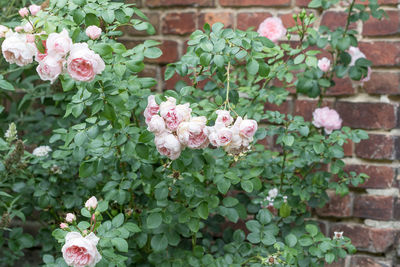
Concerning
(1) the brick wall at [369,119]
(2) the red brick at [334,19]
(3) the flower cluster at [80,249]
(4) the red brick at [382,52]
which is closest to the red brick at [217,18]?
(1) the brick wall at [369,119]

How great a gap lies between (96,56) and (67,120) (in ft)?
2.29

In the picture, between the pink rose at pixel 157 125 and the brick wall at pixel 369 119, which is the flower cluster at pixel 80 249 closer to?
the pink rose at pixel 157 125

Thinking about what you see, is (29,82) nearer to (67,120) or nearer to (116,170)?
(67,120)

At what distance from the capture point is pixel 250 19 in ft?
5.73

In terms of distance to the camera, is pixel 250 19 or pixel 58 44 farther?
pixel 250 19

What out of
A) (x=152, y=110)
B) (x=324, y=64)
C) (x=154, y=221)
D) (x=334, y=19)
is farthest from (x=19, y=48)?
(x=334, y=19)

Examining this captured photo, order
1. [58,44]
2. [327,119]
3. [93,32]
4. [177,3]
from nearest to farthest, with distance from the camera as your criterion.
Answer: [58,44], [93,32], [327,119], [177,3]

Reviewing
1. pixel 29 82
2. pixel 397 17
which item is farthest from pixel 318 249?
pixel 29 82

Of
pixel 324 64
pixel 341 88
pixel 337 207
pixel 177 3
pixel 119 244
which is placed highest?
pixel 177 3

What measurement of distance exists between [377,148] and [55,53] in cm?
106

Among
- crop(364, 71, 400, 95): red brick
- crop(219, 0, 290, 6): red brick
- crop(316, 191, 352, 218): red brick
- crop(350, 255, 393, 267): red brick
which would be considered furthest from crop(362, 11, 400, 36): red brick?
crop(350, 255, 393, 267): red brick

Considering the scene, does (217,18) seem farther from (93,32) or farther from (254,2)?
(93,32)

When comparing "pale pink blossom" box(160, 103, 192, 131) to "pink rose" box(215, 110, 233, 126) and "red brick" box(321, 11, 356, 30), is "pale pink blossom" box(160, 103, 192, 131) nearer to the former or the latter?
"pink rose" box(215, 110, 233, 126)

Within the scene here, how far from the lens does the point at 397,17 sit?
5.29 feet
